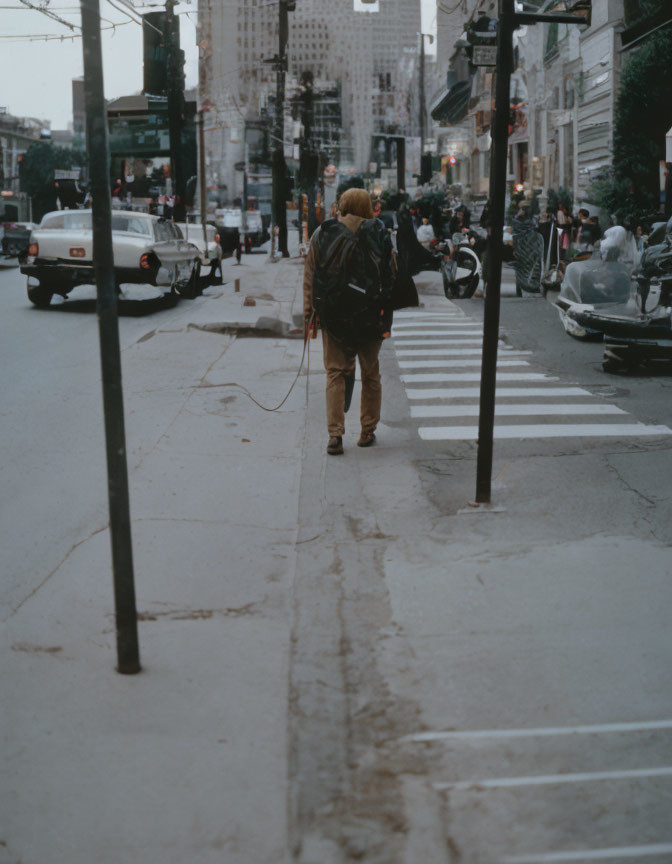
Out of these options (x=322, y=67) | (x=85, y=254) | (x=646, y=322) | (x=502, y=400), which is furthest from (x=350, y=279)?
(x=322, y=67)

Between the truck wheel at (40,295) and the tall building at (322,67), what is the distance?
46.3m

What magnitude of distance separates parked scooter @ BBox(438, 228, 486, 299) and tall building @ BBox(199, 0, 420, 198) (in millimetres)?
43745

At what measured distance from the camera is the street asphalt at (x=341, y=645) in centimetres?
325

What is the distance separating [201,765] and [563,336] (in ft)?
42.9

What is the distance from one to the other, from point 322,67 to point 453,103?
101 metres

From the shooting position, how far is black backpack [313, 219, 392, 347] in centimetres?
779

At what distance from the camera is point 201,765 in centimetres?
355

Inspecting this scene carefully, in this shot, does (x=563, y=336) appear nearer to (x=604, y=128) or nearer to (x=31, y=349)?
(x=31, y=349)

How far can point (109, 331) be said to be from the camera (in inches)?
155

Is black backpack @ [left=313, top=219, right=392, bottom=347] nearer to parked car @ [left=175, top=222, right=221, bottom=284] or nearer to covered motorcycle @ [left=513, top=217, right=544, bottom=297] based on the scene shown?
covered motorcycle @ [left=513, top=217, right=544, bottom=297]

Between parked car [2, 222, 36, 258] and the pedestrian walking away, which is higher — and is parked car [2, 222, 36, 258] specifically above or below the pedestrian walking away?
below

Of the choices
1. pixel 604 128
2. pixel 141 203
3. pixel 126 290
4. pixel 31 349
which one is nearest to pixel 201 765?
pixel 31 349

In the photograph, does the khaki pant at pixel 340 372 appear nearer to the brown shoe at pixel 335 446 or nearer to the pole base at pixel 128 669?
the brown shoe at pixel 335 446

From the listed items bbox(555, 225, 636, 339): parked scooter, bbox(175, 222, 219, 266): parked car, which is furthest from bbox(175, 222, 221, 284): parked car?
bbox(555, 225, 636, 339): parked scooter
